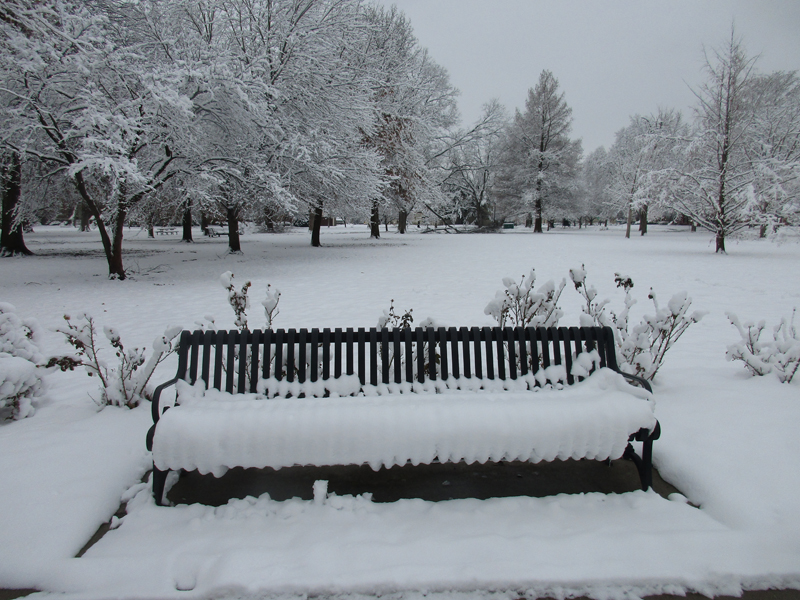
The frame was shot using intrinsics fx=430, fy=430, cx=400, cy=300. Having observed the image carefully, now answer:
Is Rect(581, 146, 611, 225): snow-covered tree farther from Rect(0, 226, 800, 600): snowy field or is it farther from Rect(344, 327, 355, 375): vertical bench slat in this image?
Rect(344, 327, 355, 375): vertical bench slat

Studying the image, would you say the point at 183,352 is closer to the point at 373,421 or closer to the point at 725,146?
the point at 373,421

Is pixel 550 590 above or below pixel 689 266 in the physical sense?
below

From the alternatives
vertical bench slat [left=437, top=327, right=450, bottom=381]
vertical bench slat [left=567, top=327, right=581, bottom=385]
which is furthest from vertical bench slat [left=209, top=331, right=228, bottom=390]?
vertical bench slat [left=567, top=327, right=581, bottom=385]

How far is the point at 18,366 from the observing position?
141 inches

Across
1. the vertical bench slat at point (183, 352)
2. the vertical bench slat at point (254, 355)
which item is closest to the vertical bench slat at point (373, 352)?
the vertical bench slat at point (254, 355)

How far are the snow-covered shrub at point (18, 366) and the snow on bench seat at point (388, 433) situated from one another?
2.03 m

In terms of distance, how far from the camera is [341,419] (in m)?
2.59

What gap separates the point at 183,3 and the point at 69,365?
1148 cm

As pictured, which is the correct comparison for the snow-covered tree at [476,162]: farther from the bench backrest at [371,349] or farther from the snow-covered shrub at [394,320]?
the bench backrest at [371,349]

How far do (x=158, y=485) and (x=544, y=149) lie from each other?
131 ft

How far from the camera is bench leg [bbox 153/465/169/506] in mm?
2590

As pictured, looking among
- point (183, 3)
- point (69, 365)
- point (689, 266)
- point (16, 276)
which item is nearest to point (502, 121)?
point (689, 266)

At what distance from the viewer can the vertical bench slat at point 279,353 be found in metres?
3.12

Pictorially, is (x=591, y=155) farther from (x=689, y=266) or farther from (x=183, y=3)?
(x=183, y=3)
